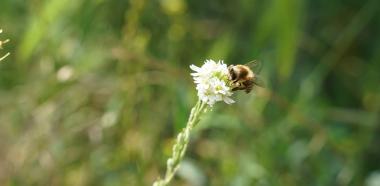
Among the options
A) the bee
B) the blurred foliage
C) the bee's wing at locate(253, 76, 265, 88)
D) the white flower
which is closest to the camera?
the white flower

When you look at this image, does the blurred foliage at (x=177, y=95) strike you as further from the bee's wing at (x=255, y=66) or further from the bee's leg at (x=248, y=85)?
the bee's leg at (x=248, y=85)

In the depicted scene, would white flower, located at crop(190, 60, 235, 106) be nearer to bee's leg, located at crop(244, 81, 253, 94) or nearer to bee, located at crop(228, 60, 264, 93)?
bee, located at crop(228, 60, 264, 93)

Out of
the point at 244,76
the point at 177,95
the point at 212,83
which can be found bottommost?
the point at 212,83

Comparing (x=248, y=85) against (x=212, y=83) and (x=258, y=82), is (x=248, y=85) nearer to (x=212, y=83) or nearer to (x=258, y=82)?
(x=258, y=82)

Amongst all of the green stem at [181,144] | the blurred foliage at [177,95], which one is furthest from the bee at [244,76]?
the blurred foliage at [177,95]

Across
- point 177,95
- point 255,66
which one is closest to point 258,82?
point 255,66

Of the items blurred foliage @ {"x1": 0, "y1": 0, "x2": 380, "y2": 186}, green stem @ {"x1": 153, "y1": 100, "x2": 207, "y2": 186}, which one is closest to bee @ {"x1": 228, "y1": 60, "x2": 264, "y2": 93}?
green stem @ {"x1": 153, "y1": 100, "x2": 207, "y2": 186}

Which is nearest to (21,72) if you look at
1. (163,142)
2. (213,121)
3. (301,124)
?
(163,142)
